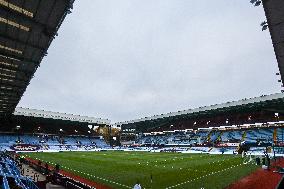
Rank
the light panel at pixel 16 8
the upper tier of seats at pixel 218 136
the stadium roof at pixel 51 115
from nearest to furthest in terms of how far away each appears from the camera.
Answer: the light panel at pixel 16 8 → the upper tier of seats at pixel 218 136 → the stadium roof at pixel 51 115

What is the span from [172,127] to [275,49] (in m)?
67.8

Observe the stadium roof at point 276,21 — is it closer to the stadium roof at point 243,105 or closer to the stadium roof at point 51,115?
the stadium roof at point 243,105

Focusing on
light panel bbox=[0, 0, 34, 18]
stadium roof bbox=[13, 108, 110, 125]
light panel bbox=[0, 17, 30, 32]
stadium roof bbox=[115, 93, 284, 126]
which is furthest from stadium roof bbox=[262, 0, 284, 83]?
stadium roof bbox=[13, 108, 110, 125]

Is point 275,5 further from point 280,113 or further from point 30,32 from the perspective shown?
point 280,113

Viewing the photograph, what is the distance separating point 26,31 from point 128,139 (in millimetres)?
86405

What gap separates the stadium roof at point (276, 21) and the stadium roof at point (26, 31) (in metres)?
8.86

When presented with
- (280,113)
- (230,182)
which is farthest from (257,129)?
(230,182)

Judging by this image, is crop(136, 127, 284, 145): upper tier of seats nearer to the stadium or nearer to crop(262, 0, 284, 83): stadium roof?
the stadium

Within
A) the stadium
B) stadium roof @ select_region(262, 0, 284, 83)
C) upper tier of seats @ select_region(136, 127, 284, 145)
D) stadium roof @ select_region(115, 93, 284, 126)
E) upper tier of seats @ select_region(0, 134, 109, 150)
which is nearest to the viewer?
stadium roof @ select_region(262, 0, 284, 83)

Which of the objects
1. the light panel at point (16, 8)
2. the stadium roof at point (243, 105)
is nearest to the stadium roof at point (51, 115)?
the stadium roof at point (243, 105)

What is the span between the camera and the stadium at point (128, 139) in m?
13.8

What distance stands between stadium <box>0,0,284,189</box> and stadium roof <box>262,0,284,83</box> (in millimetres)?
33

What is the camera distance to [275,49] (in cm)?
1155

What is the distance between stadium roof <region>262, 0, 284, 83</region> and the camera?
876 centimetres
